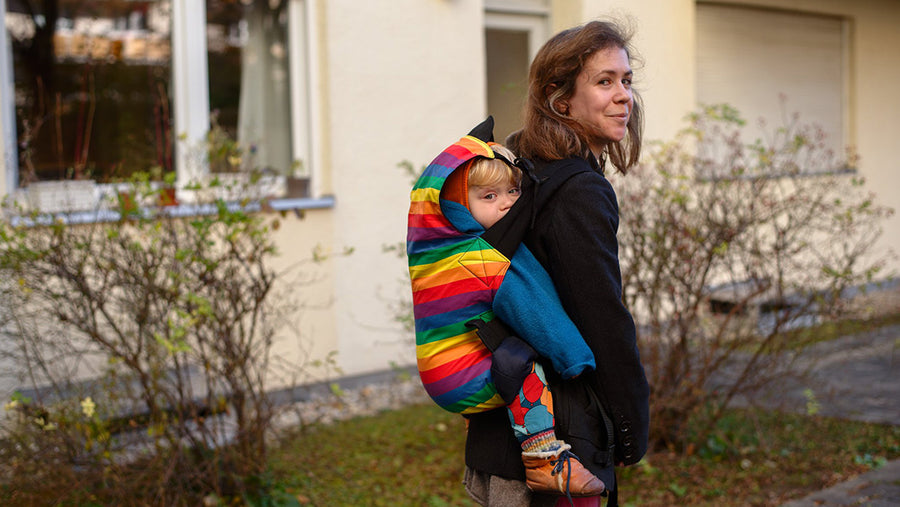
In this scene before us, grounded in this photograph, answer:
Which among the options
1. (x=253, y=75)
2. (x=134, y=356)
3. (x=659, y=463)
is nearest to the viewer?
(x=134, y=356)

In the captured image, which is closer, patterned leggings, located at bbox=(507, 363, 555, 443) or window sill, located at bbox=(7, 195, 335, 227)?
patterned leggings, located at bbox=(507, 363, 555, 443)

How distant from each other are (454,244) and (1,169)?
14.2 feet

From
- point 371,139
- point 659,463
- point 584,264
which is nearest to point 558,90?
point 584,264

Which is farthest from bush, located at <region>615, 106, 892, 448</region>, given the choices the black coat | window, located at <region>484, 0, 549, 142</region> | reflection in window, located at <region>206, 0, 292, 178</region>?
window, located at <region>484, 0, 549, 142</region>

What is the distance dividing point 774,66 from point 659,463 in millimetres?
7340

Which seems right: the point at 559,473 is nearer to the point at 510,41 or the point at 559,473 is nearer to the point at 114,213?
the point at 114,213

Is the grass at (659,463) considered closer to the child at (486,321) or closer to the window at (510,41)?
the child at (486,321)

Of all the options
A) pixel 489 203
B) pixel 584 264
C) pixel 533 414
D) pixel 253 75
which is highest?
pixel 253 75

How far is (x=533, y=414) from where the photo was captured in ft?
6.74

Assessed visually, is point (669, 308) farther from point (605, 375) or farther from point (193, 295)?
point (605, 375)

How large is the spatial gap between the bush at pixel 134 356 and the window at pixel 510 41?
488cm

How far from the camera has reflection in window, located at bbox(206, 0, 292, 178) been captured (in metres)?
6.73

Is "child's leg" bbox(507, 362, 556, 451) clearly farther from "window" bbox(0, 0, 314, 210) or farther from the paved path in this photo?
"window" bbox(0, 0, 314, 210)

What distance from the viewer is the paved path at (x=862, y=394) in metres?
4.35
